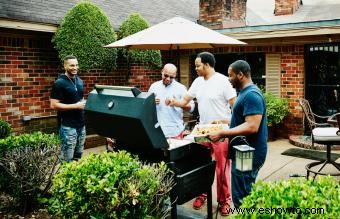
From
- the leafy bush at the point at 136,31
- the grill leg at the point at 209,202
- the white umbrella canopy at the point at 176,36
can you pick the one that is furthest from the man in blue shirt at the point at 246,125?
the leafy bush at the point at 136,31

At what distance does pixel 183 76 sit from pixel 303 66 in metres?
3.60

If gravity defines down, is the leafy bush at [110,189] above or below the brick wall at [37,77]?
below

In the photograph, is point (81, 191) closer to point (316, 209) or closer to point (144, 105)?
point (144, 105)

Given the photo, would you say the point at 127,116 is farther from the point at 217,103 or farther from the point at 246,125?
the point at 217,103

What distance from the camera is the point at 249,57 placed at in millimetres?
9711

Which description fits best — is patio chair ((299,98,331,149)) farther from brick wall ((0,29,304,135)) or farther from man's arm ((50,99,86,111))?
man's arm ((50,99,86,111))

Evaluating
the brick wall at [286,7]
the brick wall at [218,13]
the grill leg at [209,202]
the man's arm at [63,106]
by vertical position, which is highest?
the brick wall at [286,7]

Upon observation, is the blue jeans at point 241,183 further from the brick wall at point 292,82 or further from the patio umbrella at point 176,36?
the brick wall at point 292,82

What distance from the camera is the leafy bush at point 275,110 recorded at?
27.7ft

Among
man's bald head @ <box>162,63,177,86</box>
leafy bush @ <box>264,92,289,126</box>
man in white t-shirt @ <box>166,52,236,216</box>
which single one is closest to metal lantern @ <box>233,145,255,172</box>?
man in white t-shirt @ <box>166,52,236,216</box>

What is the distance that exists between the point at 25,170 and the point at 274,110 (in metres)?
6.04

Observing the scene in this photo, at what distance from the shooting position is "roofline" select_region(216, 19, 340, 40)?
765 centimetres

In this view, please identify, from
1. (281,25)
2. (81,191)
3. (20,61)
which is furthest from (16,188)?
(281,25)

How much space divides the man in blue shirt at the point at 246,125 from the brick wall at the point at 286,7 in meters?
11.6
